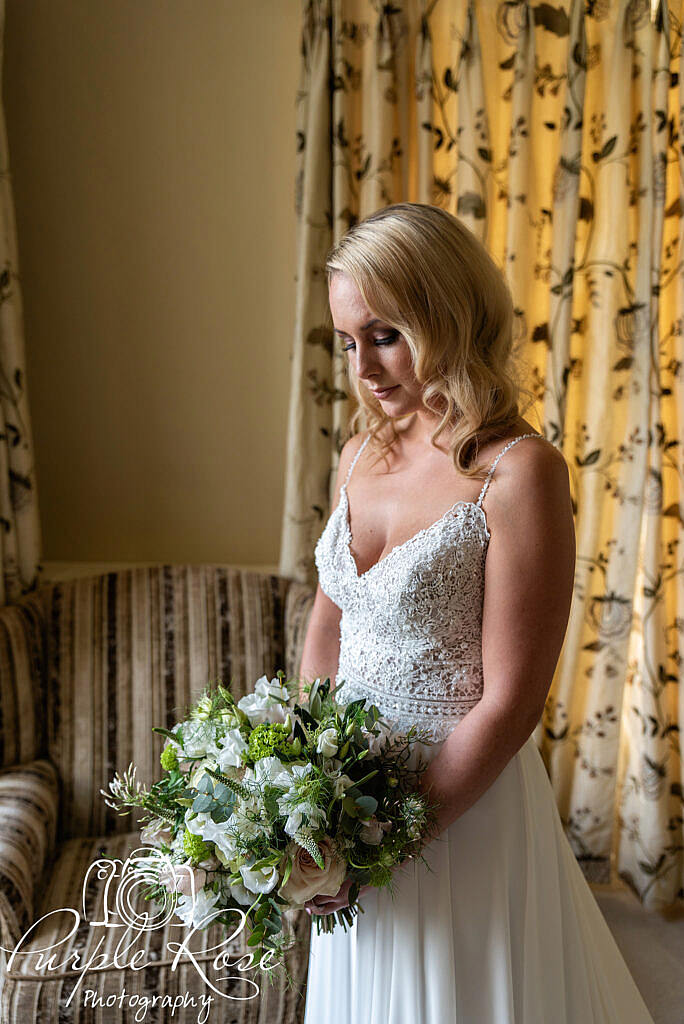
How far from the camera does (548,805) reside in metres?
1.34

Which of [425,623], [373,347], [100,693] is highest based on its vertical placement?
[373,347]

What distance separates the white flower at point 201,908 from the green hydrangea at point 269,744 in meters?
0.20

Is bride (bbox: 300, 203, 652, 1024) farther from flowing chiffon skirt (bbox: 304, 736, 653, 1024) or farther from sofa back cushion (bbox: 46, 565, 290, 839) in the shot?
sofa back cushion (bbox: 46, 565, 290, 839)

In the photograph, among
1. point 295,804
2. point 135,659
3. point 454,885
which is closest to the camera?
point 295,804

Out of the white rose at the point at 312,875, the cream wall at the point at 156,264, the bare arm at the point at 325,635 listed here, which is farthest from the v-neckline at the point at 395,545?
the cream wall at the point at 156,264

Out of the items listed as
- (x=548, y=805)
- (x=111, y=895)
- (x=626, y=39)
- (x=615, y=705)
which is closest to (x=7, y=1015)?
(x=111, y=895)

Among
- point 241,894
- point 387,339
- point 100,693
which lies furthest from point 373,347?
point 100,693

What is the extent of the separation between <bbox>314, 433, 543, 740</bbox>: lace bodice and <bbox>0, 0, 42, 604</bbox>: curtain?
4.15ft

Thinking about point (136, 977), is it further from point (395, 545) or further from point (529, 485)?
point (529, 485)

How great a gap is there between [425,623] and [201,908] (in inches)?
20.0

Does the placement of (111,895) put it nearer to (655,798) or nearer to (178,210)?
(655,798)

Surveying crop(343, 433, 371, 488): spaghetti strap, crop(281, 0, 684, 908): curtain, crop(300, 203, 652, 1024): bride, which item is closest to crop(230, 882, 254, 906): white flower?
crop(300, 203, 652, 1024): bride

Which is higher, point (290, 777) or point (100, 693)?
point (290, 777)

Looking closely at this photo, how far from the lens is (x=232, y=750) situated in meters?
1.12
